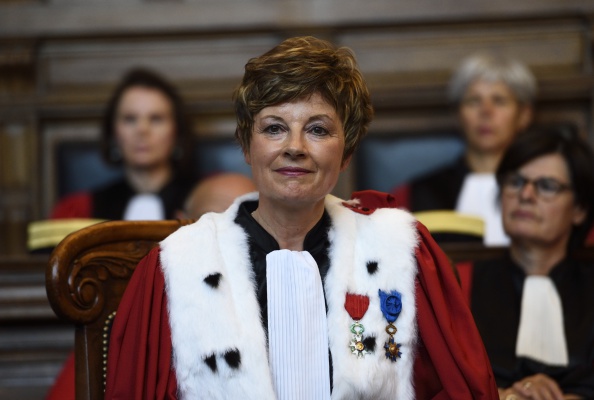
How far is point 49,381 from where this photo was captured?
11.0 ft

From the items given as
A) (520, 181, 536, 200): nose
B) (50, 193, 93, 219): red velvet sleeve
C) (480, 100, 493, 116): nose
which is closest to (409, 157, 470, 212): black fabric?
(480, 100, 493, 116): nose

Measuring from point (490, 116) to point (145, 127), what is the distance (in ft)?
5.69

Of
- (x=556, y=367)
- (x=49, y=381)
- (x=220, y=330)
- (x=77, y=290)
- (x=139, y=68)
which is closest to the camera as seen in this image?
(x=220, y=330)

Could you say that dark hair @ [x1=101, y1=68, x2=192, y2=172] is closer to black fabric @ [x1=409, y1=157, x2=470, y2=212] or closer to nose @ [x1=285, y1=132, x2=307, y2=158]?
black fabric @ [x1=409, y1=157, x2=470, y2=212]

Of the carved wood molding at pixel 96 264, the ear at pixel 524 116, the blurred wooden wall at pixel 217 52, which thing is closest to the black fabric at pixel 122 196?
the blurred wooden wall at pixel 217 52

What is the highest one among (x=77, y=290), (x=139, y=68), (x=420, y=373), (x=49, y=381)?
(x=139, y=68)

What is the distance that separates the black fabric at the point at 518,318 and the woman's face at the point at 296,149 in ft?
3.76

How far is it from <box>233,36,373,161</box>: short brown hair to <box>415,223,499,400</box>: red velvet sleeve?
0.37m

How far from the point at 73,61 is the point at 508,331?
3.18 m

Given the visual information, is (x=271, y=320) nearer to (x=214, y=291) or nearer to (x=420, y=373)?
(x=214, y=291)

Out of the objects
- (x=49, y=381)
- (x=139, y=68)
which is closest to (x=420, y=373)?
(x=49, y=381)

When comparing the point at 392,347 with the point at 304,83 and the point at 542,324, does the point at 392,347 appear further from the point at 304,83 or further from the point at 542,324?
the point at 542,324

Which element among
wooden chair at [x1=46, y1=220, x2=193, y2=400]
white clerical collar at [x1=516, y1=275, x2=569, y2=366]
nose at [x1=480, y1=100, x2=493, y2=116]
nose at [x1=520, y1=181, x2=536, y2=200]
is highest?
nose at [x1=480, y1=100, x2=493, y2=116]

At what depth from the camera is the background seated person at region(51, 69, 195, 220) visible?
4.84m
